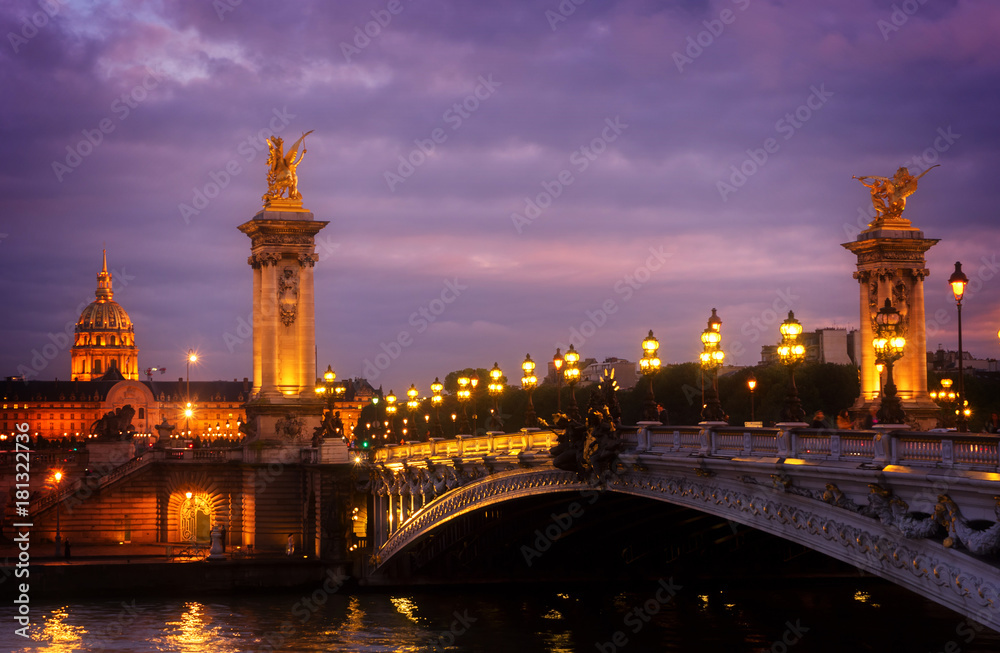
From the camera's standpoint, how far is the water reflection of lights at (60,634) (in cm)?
4347

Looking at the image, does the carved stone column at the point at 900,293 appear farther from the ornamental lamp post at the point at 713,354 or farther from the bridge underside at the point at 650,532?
the ornamental lamp post at the point at 713,354

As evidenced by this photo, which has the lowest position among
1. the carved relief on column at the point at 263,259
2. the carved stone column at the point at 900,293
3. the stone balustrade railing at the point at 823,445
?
the stone balustrade railing at the point at 823,445

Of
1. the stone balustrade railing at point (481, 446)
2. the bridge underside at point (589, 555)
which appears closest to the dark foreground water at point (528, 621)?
the bridge underside at point (589, 555)

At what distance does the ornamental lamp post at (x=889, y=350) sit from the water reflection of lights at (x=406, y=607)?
Answer: 2542 cm

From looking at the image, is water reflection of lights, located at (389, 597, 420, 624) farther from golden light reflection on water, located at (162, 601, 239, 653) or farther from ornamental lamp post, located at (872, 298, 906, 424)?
ornamental lamp post, located at (872, 298, 906, 424)

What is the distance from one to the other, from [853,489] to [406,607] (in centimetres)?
3133

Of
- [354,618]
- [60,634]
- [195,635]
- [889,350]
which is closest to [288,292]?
[354,618]

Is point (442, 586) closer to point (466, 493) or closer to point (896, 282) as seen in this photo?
point (466, 493)

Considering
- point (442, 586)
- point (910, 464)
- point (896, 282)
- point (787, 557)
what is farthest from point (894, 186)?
point (910, 464)

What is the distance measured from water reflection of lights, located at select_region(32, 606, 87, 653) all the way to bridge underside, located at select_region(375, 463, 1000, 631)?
Answer: 12.2 meters

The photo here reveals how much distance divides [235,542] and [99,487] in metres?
8.94

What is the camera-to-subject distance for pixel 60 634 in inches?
1807

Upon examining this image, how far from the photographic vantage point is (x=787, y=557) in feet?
184

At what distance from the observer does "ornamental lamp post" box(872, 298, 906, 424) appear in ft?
84.6
